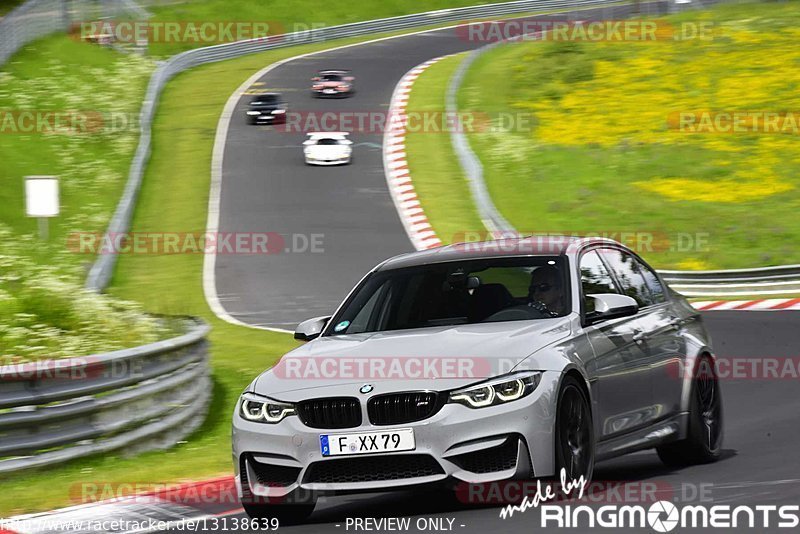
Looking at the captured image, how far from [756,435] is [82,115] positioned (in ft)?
94.5

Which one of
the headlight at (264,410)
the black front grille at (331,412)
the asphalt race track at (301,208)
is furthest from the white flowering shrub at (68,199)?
the black front grille at (331,412)

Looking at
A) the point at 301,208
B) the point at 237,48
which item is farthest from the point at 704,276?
the point at 237,48

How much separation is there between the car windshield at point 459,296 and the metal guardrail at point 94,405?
257 centimetres

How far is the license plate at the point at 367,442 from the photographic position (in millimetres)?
7582

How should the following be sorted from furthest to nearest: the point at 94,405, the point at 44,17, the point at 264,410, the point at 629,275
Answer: the point at 44,17, the point at 94,405, the point at 629,275, the point at 264,410

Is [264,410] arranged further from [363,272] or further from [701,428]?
[363,272]

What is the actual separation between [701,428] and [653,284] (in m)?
1.02

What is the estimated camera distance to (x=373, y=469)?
302 inches

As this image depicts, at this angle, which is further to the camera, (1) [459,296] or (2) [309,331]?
(2) [309,331]

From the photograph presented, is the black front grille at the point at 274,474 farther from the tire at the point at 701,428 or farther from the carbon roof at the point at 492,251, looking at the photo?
the tire at the point at 701,428

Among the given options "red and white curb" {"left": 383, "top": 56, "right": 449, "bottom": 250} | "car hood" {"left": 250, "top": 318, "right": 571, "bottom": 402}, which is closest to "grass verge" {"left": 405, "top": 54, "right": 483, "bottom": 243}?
"red and white curb" {"left": 383, "top": 56, "right": 449, "bottom": 250}

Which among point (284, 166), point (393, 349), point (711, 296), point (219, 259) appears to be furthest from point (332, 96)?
point (393, 349)

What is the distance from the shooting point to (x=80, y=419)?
35.7 ft

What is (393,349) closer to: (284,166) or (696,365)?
(696,365)
